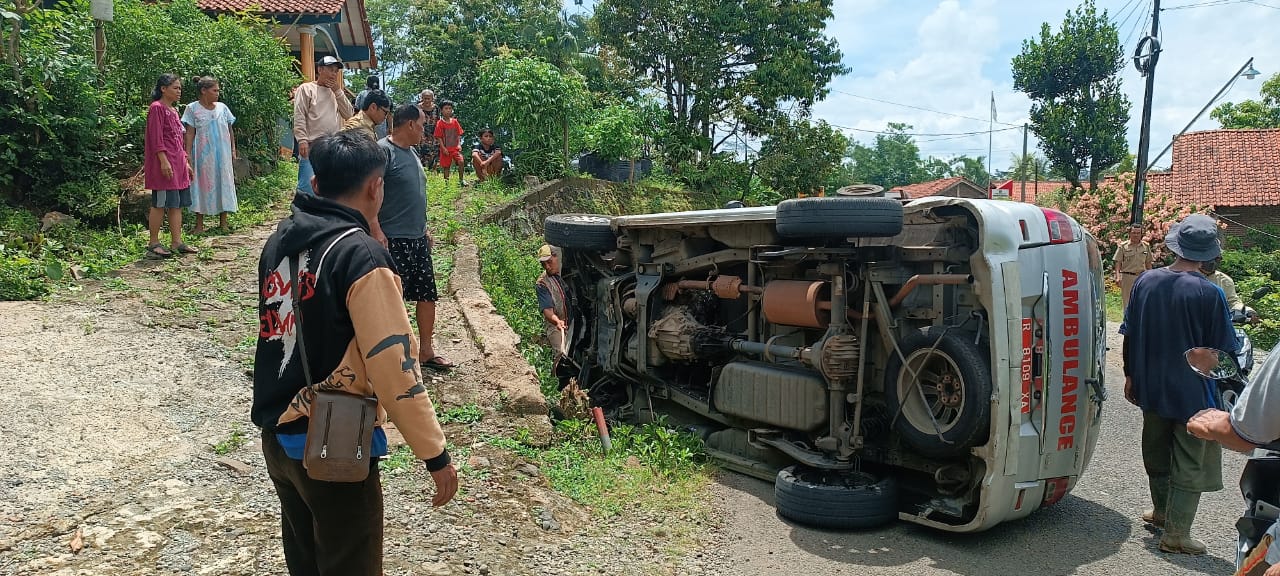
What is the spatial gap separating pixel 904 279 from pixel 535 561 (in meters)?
2.66

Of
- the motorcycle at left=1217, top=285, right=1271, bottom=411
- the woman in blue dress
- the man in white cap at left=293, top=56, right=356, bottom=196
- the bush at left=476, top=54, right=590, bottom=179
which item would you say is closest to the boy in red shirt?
the bush at left=476, top=54, right=590, bottom=179

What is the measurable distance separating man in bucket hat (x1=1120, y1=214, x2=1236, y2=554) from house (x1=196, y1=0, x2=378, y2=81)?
1531cm

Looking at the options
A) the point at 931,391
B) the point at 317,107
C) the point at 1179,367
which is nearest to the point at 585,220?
the point at 317,107

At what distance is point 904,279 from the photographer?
17.4 ft

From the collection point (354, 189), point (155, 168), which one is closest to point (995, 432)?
point (354, 189)

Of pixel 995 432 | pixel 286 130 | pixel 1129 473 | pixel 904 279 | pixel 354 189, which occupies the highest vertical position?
pixel 286 130

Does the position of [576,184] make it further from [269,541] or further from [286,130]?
A: [269,541]

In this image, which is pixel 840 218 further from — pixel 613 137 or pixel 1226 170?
pixel 1226 170

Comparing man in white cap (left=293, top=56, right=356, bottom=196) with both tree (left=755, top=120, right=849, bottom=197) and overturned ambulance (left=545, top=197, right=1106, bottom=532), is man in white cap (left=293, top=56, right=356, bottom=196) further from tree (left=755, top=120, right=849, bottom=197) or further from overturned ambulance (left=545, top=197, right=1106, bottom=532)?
tree (left=755, top=120, right=849, bottom=197)

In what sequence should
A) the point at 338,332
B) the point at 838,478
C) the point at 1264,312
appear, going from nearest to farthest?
the point at 338,332 → the point at 838,478 → the point at 1264,312

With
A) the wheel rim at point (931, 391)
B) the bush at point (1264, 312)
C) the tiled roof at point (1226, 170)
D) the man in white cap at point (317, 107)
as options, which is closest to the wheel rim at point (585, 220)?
the man in white cap at point (317, 107)

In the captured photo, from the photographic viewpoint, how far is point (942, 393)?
497cm

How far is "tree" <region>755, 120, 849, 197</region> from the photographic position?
2341 centimetres

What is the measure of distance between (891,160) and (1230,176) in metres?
58.5
